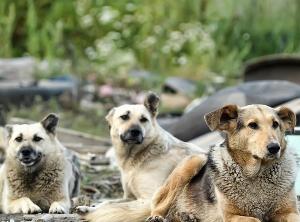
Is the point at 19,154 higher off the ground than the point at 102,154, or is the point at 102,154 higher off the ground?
the point at 19,154

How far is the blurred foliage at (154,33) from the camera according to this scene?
20.2 metres

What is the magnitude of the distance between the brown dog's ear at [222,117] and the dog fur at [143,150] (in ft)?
5.29

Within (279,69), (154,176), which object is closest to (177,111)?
(279,69)

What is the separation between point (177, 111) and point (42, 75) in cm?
295

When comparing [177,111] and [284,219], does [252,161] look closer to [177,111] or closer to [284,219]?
[284,219]

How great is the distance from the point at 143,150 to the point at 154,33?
39.6 feet

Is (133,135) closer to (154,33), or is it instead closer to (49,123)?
(49,123)

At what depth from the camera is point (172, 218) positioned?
7.67 metres

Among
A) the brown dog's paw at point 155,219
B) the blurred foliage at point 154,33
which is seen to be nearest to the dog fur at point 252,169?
the brown dog's paw at point 155,219

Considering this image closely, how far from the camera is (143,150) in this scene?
356 inches

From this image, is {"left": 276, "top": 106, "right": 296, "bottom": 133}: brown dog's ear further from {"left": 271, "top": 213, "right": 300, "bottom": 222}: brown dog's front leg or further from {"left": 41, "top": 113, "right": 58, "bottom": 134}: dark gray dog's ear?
{"left": 41, "top": 113, "right": 58, "bottom": 134}: dark gray dog's ear

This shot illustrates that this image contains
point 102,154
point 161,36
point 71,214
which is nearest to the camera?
point 71,214

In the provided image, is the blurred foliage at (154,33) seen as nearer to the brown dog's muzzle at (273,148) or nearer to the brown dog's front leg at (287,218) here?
the brown dog's front leg at (287,218)

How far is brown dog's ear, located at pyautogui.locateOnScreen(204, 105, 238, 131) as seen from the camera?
719 cm
